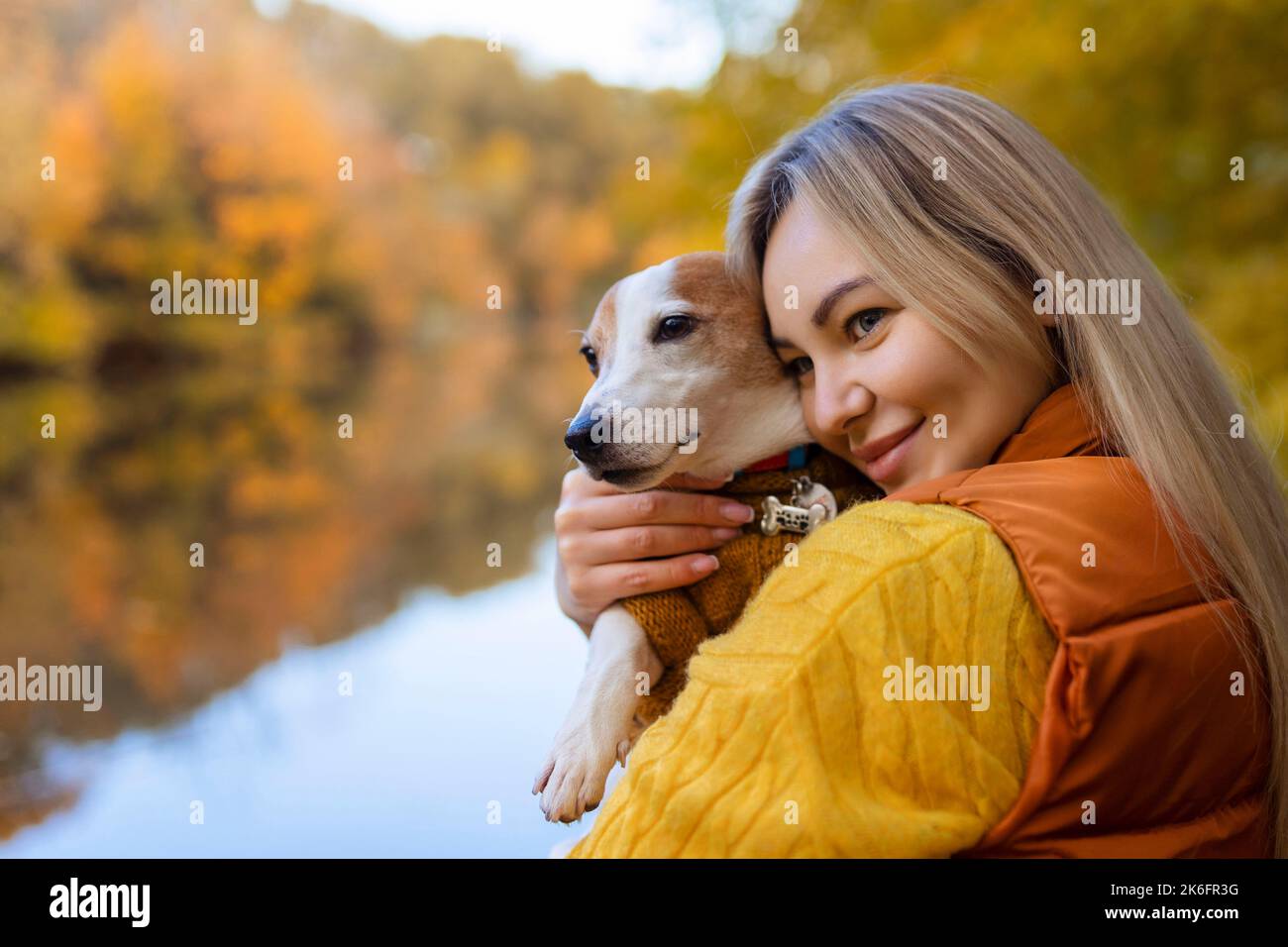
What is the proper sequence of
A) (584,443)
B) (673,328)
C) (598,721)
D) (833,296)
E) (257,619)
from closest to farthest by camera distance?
(833,296) < (598,721) < (584,443) < (673,328) < (257,619)

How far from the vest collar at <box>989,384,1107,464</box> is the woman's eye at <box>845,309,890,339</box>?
25 centimetres

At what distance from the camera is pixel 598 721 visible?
5.42 feet

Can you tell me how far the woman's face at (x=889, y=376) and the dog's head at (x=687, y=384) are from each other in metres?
0.41

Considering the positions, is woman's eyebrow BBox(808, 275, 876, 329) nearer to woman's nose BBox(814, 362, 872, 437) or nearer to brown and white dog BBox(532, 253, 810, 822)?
woman's nose BBox(814, 362, 872, 437)

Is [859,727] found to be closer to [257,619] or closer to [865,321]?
[865,321]

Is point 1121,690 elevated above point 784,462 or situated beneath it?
situated beneath

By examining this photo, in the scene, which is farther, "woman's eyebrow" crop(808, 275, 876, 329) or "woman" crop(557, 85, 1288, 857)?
"woman's eyebrow" crop(808, 275, 876, 329)

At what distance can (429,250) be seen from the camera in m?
29.6

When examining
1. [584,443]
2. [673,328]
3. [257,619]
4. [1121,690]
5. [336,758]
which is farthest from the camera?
[257,619]

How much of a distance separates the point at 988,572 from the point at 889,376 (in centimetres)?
41

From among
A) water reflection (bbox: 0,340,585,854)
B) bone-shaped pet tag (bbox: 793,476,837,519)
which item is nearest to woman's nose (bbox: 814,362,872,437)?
bone-shaped pet tag (bbox: 793,476,837,519)

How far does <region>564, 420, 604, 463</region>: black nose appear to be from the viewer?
1862 mm

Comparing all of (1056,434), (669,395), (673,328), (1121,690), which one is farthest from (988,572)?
(673,328)
